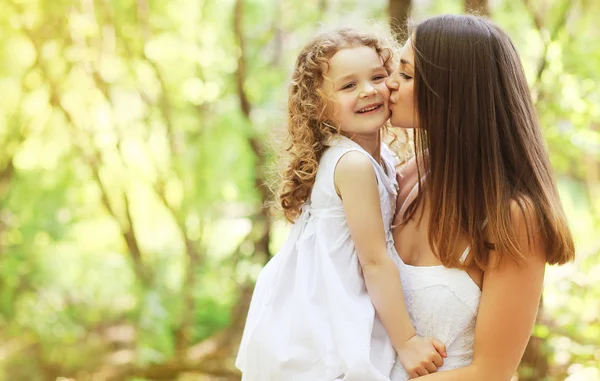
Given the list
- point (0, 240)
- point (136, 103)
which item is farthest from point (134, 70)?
point (0, 240)

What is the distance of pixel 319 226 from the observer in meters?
1.89

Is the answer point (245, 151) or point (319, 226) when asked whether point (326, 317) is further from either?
point (245, 151)

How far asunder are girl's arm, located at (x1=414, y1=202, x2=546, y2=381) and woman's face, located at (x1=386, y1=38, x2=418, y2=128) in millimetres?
378

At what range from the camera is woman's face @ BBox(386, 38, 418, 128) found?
1825 millimetres

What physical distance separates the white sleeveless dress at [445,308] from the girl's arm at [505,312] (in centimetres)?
4

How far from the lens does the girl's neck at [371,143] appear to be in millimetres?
1991

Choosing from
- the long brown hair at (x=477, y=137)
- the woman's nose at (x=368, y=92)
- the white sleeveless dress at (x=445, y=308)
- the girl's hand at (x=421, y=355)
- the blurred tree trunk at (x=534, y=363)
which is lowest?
the blurred tree trunk at (x=534, y=363)

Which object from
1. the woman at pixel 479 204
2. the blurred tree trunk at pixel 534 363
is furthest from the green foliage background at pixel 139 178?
the woman at pixel 479 204

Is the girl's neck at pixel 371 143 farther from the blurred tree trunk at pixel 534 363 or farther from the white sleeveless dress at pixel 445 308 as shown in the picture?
the blurred tree trunk at pixel 534 363

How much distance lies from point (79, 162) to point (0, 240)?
893 millimetres

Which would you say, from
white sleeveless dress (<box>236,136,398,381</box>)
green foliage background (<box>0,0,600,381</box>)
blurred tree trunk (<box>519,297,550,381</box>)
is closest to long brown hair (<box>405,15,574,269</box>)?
white sleeveless dress (<box>236,136,398,381</box>)

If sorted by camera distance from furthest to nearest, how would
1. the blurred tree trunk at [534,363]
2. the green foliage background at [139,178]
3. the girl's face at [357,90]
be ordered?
the green foliage background at [139,178]
the blurred tree trunk at [534,363]
the girl's face at [357,90]

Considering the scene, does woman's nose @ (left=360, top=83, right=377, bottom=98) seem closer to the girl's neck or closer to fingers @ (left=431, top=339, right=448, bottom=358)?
the girl's neck

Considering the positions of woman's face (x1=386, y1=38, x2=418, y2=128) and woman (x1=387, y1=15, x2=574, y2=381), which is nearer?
woman (x1=387, y1=15, x2=574, y2=381)
